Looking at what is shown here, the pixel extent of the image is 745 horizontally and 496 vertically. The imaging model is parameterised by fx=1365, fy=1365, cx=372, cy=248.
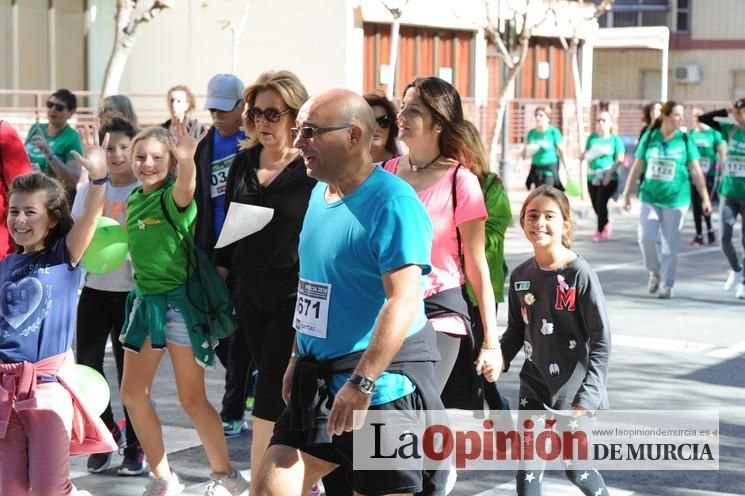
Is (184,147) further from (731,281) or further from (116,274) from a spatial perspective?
(731,281)

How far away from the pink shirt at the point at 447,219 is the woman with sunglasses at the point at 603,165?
13.2m

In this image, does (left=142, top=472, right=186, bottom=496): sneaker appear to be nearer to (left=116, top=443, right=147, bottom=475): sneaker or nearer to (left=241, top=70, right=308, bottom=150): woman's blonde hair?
(left=116, top=443, right=147, bottom=475): sneaker

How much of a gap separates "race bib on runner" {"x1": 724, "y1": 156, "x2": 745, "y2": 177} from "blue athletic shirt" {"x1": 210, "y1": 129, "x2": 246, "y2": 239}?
24.9 ft

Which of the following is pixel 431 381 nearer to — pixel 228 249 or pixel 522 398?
pixel 522 398

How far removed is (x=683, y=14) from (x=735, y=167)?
40305 mm

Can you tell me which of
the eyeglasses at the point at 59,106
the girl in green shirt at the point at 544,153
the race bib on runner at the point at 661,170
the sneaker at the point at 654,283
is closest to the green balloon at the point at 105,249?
the eyeglasses at the point at 59,106

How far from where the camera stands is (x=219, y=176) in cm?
681

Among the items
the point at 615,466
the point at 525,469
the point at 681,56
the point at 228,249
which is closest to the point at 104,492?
the point at 228,249

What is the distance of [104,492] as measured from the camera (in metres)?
6.44

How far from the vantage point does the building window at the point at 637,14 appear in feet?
170

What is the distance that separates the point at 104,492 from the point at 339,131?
2.86 metres

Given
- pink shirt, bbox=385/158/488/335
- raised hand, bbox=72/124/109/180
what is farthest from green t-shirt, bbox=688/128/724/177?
raised hand, bbox=72/124/109/180

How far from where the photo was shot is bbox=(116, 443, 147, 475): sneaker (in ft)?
22.2

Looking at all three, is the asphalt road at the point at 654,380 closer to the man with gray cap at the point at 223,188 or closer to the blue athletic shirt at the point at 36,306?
the man with gray cap at the point at 223,188
